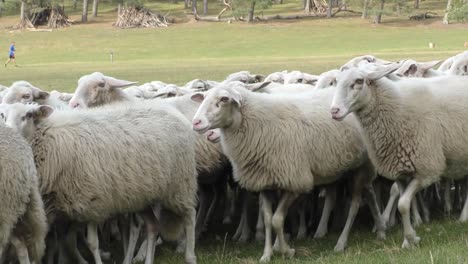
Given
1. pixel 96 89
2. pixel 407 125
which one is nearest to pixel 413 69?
pixel 407 125

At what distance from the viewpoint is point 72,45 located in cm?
5747

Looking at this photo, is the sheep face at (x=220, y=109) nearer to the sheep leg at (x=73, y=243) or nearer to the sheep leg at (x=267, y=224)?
the sheep leg at (x=267, y=224)

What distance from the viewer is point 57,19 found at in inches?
2724

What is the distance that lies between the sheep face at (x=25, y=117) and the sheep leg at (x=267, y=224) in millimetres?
2283

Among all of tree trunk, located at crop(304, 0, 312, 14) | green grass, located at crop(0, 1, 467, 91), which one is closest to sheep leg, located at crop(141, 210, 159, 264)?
green grass, located at crop(0, 1, 467, 91)

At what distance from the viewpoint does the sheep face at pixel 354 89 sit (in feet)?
24.2

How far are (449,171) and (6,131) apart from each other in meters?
4.52

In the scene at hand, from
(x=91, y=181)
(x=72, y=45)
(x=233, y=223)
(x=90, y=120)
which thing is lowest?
(x=72, y=45)

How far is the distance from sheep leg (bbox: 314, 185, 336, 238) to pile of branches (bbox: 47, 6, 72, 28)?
208ft

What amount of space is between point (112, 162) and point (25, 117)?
0.86 metres

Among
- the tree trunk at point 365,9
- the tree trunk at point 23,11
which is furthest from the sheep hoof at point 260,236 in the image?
the tree trunk at point 23,11

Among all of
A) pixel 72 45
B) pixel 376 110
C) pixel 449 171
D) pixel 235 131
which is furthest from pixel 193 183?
pixel 72 45

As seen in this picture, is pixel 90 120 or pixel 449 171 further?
pixel 449 171

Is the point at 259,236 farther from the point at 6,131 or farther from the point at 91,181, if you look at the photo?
the point at 6,131
